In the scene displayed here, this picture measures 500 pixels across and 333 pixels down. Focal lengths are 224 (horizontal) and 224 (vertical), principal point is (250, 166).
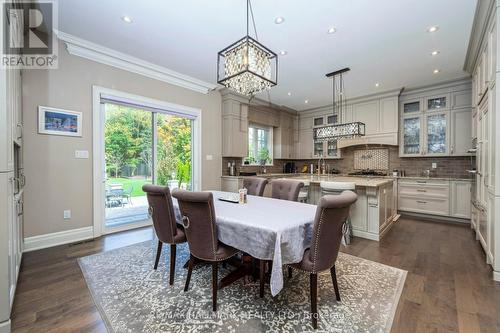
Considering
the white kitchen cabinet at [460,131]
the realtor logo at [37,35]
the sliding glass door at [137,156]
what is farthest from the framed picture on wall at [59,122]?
the white kitchen cabinet at [460,131]

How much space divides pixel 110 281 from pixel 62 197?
169 centimetres

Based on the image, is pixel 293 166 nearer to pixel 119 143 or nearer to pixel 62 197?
pixel 119 143

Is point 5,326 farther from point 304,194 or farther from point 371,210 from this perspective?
point 371,210

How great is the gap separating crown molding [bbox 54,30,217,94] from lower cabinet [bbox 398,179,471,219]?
16.0ft

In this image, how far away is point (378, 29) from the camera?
2775mm

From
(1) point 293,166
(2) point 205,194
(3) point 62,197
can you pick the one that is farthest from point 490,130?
(3) point 62,197

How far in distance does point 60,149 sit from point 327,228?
357cm

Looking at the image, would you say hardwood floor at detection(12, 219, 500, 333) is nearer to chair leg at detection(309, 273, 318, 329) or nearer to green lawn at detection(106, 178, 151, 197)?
chair leg at detection(309, 273, 318, 329)

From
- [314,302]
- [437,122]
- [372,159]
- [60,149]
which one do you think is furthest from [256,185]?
[437,122]

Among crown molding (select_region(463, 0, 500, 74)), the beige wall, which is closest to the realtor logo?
the beige wall

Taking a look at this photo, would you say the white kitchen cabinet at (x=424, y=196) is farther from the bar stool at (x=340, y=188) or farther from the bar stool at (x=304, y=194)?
the bar stool at (x=304, y=194)

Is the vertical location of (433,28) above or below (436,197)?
above

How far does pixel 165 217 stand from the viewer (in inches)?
85.3

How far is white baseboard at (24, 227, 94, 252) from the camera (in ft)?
9.42
